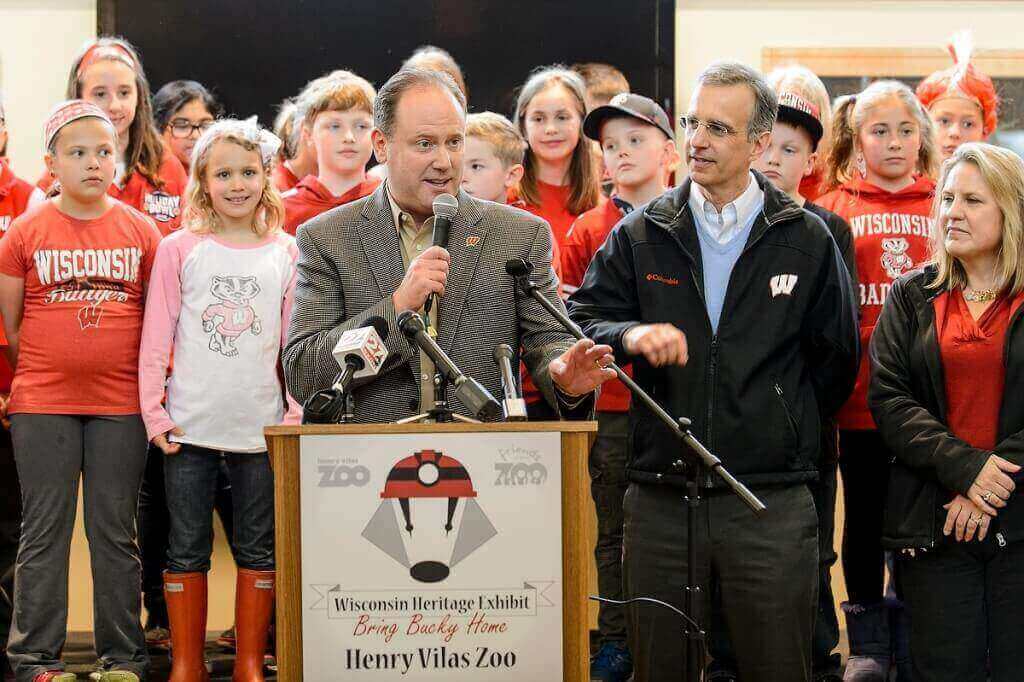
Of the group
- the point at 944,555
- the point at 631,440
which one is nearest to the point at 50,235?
the point at 631,440

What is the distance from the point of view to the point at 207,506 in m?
4.08

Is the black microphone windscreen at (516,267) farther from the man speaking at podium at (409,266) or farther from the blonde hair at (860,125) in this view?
the blonde hair at (860,125)

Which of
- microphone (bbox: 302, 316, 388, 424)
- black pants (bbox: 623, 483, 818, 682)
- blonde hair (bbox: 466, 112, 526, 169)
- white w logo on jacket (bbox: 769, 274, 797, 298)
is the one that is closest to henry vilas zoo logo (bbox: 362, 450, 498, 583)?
microphone (bbox: 302, 316, 388, 424)

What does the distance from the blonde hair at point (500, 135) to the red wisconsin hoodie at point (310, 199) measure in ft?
1.54

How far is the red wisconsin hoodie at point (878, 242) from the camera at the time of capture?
165 inches

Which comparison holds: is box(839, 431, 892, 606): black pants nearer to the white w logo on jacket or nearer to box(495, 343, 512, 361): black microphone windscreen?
the white w logo on jacket

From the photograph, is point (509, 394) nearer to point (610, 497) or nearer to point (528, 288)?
point (528, 288)

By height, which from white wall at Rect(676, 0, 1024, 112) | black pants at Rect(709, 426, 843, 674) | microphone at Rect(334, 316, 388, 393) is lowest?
black pants at Rect(709, 426, 843, 674)

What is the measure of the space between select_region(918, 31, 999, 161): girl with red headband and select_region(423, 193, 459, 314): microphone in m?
2.83

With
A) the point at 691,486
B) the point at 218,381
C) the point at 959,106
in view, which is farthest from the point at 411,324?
the point at 959,106

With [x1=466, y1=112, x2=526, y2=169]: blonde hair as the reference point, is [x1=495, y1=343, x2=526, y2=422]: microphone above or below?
below

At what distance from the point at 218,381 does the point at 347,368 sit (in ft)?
5.18

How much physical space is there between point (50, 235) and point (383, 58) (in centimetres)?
270

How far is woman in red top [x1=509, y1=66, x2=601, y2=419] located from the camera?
4.98 m
